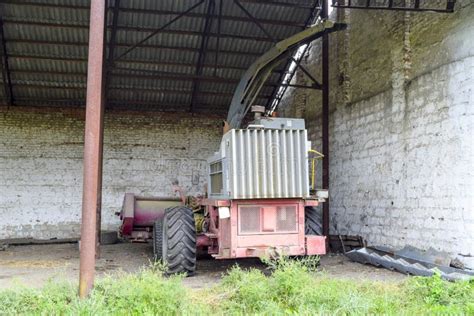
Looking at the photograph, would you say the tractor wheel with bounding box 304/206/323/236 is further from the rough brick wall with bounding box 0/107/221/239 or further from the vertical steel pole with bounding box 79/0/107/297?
the rough brick wall with bounding box 0/107/221/239

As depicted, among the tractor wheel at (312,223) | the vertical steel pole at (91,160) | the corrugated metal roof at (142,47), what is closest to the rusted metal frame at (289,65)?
the corrugated metal roof at (142,47)

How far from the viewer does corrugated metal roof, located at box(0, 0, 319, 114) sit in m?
11.9

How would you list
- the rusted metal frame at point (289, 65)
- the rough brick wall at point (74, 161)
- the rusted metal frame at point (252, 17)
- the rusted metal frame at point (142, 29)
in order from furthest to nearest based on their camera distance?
the rough brick wall at point (74, 161) → the rusted metal frame at point (289, 65) → the rusted metal frame at point (142, 29) → the rusted metal frame at point (252, 17)

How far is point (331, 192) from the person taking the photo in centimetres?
1180

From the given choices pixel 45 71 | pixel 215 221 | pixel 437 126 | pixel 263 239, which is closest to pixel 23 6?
pixel 45 71

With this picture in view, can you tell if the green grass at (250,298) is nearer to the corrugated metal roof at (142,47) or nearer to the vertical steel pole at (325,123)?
the vertical steel pole at (325,123)

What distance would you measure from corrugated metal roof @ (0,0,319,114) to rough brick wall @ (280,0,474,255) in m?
2.38

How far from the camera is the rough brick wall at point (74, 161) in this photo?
555 inches

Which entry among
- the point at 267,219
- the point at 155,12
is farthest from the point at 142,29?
the point at 267,219

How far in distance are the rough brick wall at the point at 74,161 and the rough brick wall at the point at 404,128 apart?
5.27 meters

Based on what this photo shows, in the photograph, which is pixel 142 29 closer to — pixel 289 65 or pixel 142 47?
pixel 142 47

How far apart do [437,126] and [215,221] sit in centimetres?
403

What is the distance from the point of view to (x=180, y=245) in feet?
23.2

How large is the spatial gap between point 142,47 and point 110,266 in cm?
655
